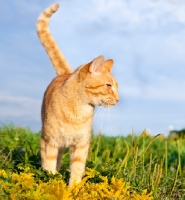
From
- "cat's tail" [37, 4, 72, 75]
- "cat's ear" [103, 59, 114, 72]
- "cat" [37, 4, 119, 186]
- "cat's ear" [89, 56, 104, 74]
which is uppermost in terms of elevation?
"cat's tail" [37, 4, 72, 75]

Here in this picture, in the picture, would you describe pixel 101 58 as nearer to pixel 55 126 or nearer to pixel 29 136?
pixel 55 126

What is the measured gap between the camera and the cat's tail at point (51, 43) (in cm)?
667

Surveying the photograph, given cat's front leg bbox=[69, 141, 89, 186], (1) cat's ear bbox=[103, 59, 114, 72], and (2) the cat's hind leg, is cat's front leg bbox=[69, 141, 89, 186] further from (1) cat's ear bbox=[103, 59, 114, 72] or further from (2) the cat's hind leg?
(1) cat's ear bbox=[103, 59, 114, 72]

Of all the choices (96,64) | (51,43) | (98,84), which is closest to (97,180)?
(98,84)

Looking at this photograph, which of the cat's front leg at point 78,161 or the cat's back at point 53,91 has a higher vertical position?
the cat's back at point 53,91

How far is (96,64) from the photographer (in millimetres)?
5270

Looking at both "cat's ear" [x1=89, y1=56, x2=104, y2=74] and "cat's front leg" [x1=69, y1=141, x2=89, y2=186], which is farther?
"cat's front leg" [x1=69, y1=141, x2=89, y2=186]

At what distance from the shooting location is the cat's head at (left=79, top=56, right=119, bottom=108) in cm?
531

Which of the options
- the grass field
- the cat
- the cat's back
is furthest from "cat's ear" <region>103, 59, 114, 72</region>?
the grass field

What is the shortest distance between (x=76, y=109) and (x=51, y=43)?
174 cm

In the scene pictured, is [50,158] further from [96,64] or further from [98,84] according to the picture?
[96,64]

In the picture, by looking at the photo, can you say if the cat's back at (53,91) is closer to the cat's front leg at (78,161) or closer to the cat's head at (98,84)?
the cat's head at (98,84)

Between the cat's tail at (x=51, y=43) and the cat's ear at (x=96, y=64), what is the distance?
1.41 meters

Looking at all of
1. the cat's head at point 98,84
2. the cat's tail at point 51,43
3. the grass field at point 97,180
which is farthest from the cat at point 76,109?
the cat's tail at point 51,43
